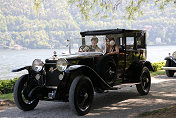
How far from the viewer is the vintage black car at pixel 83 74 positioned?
6.79 metres

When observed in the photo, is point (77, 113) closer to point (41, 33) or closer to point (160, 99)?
point (160, 99)

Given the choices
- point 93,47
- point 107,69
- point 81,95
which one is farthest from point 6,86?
point 81,95

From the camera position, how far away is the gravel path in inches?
273

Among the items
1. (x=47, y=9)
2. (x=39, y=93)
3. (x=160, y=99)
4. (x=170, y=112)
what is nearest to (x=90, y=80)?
(x=39, y=93)

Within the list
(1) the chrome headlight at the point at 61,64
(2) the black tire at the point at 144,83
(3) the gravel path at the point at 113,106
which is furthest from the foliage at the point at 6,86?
(1) the chrome headlight at the point at 61,64

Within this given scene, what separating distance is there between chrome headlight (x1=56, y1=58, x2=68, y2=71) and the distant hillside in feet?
236

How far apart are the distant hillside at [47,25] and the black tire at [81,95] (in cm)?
7182

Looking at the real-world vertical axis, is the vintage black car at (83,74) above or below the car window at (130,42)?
below

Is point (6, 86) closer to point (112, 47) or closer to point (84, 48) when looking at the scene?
point (84, 48)

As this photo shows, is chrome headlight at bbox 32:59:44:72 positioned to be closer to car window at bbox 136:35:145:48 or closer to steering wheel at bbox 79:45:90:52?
steering wheel at bbox 79:45:90:52

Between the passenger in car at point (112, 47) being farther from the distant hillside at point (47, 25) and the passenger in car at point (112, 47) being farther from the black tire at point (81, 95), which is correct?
the distant hillside at point (47, 25)

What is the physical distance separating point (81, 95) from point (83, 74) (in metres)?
0.62


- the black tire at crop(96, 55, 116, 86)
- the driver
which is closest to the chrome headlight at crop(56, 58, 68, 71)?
the black tire at crop(96, 55, 116, 86)

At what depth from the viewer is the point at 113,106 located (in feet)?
25.6
